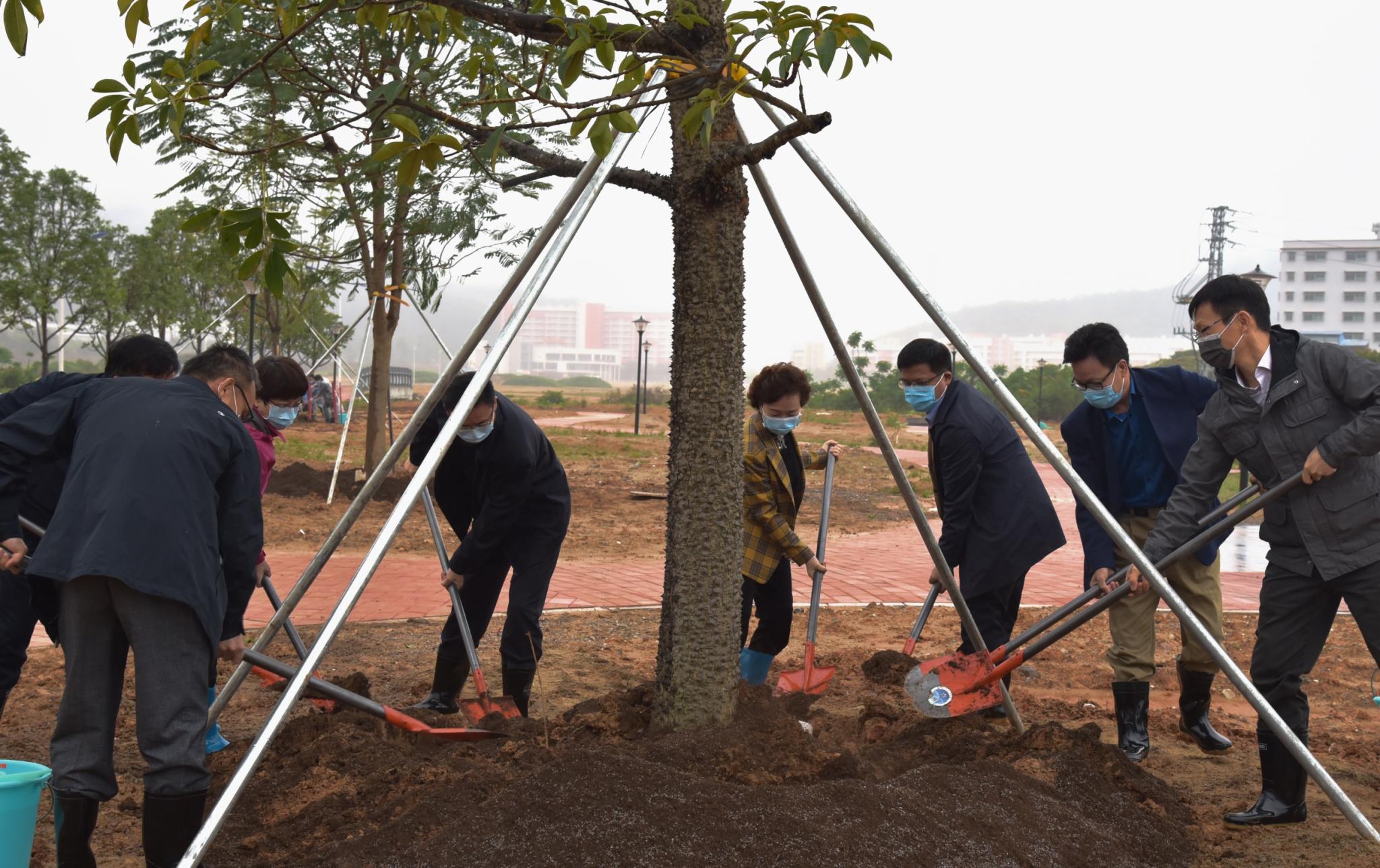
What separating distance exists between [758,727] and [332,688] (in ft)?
4.50

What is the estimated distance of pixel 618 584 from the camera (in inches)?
292

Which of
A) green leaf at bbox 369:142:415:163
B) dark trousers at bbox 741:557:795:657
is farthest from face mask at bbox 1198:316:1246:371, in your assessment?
green leaf at bbox 369:142:415:163

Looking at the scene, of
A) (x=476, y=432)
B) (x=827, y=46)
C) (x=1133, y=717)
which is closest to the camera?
(x=827, y=46)

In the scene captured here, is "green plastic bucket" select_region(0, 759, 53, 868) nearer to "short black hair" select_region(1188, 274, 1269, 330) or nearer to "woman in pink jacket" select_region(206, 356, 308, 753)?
"woman in pink jacket" select_region(206, 356, 308, 753)

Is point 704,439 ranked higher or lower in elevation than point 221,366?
lower

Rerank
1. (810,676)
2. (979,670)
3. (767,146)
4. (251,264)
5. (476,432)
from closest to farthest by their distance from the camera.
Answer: (251,264) → (767,146) → (979,670) → (476,432) → (810,676)

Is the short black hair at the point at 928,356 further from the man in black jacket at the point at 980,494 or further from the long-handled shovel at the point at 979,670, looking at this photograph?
the long-handled shovel at the point at 979,670

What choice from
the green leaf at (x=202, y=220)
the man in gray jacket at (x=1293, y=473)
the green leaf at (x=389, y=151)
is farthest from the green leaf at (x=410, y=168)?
the man in gray jacket at (x=1293, y=473)

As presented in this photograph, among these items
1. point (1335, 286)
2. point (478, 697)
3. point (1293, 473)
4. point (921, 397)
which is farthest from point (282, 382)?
point (1335, 286)

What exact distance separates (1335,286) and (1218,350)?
4188 inches

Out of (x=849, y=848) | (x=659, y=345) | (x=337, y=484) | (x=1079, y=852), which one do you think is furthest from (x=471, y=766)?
(x=659, y=345)

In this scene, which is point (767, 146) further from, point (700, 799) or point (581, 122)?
point (700, 799)

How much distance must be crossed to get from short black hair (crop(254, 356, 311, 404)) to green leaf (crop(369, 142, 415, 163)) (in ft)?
7.85

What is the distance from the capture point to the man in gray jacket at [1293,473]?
305 cm
